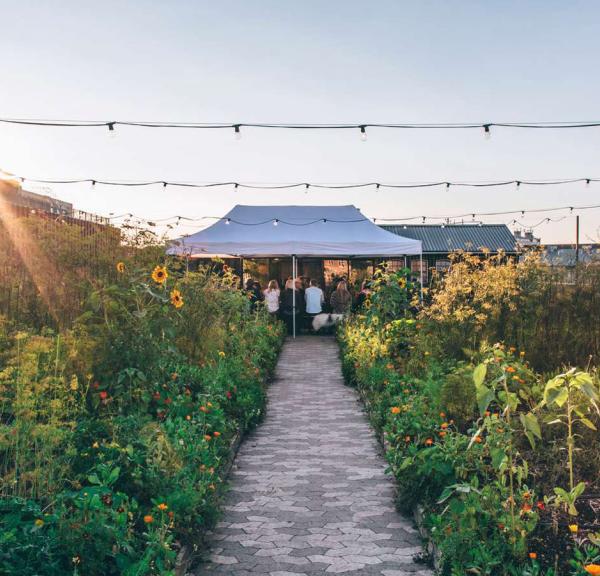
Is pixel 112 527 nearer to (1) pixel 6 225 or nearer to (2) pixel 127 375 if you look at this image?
(2) pixel 127 375

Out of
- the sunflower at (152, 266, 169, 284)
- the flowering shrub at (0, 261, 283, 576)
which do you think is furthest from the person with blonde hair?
the sunflower at (152, 266, 169, 284)

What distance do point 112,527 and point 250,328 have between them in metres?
6.99

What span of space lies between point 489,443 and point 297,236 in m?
12.1

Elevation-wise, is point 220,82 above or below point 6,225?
above

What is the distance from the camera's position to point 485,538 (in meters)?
2.95

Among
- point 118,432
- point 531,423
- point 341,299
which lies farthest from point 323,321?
point 531,423

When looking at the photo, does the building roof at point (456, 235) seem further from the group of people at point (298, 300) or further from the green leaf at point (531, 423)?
the green leaf at point (531, 423)

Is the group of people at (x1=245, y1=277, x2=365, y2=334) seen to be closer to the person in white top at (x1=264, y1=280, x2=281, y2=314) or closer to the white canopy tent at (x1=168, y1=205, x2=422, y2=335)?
the person in white top at (x1=264, y1=280, x2=281, y2=314)

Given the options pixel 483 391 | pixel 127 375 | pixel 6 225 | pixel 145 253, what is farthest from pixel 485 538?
pixel 6 225

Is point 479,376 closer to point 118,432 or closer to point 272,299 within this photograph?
point 118,432

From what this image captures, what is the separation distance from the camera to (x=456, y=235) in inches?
1259

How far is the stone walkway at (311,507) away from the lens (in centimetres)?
343

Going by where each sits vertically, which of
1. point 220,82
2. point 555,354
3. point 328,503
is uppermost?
point 220,82

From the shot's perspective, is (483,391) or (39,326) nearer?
(483,391)
